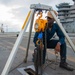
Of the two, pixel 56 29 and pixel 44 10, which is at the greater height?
pixel 44 10

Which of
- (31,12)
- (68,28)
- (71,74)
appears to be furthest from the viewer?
(68,28)

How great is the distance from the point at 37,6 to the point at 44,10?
0.71 feet

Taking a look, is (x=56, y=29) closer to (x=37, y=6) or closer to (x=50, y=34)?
(x=50, y=34)

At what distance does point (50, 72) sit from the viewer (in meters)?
5.23

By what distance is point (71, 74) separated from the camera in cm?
502

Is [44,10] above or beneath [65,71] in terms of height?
above

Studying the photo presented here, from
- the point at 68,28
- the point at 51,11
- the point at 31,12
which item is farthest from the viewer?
the point at 68,28

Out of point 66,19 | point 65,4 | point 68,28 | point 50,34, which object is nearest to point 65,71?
point 50,34

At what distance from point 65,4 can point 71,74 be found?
117m

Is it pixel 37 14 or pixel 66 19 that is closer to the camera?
pixel 37 14

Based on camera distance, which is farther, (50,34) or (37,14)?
(50,34)

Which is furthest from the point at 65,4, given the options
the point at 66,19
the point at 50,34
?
the point at 50,34

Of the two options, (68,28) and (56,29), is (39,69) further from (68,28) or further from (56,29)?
(68,28)

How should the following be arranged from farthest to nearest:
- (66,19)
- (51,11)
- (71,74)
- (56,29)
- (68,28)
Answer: (66,19) < (68,28) < (56,29) < (71,74) < (51,11)
